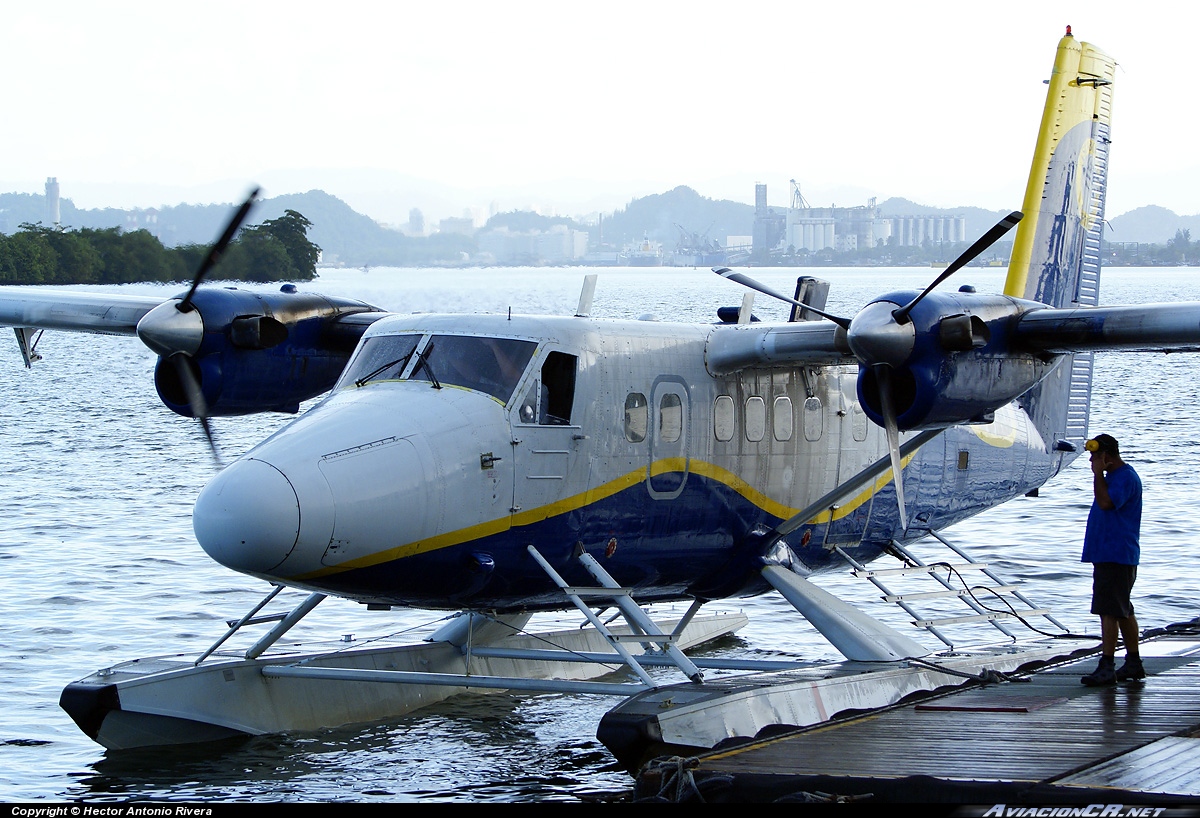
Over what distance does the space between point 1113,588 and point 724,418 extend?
3.45 metres

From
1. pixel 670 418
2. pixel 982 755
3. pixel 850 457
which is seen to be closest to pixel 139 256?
pixel 850 457

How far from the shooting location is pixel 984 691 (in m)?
11.9

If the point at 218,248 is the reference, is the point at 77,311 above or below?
below

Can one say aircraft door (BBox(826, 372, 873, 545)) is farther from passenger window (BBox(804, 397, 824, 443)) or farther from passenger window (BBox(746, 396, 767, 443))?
A: passenger window (BBox(746, 396, 767, 443))

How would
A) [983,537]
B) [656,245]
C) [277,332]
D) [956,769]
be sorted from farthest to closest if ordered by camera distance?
[656,245], [983,537], [277,332], [956,769]

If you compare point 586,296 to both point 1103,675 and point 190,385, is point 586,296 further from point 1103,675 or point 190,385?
point 1103,675

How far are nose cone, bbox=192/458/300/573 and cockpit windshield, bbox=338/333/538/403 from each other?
5.73ft

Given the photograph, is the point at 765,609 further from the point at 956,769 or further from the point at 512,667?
the point at 956,769

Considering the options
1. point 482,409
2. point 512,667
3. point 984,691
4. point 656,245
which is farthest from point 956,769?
point 656,245

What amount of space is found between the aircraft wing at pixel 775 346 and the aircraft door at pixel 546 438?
5.11 ft

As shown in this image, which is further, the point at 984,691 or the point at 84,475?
the point at 84,475

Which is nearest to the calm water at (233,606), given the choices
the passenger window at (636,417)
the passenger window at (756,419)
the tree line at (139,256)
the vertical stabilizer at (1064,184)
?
the tree line at (139,256)

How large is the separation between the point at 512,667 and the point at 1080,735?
644 centimetres

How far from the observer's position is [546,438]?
11.5 metres
